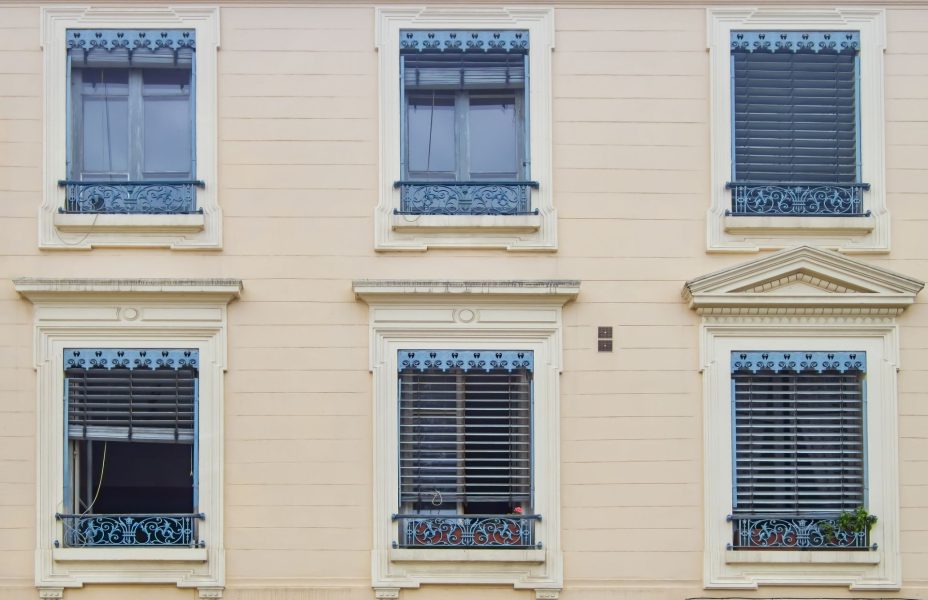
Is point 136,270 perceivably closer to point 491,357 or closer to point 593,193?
point 491,357

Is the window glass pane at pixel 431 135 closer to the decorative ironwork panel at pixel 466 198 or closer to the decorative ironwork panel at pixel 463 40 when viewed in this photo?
the decorative ironwork panel at pixel 466 198

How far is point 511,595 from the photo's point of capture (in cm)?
927

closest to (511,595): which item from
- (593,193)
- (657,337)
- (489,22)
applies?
(657,337)

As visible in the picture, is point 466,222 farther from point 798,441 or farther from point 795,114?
point 798,441

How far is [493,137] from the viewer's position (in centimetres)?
974

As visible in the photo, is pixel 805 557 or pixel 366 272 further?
pixel 366 272

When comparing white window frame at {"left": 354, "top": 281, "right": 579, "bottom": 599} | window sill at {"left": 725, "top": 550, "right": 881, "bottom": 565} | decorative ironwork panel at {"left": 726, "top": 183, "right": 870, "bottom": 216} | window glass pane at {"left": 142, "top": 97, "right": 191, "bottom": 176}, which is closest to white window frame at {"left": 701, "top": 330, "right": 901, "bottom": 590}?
window sill at {"left": 725, "top": 550, "right": 881, "bottom": 565}

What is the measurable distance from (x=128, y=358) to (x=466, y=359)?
3.04 m

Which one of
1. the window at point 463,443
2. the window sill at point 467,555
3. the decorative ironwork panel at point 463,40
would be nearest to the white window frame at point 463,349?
the window sill at point 467,555

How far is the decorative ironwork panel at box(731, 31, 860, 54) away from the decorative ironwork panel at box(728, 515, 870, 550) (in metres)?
4.30

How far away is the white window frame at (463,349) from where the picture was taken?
9219 millimetres

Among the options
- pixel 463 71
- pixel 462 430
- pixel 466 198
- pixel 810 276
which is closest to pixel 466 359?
pixel 462 430

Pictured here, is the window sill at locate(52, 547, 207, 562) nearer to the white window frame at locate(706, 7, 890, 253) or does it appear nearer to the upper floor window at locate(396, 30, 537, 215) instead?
the upper floor window at locate(396, 30, 537, 215)

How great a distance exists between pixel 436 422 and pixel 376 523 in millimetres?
1049
